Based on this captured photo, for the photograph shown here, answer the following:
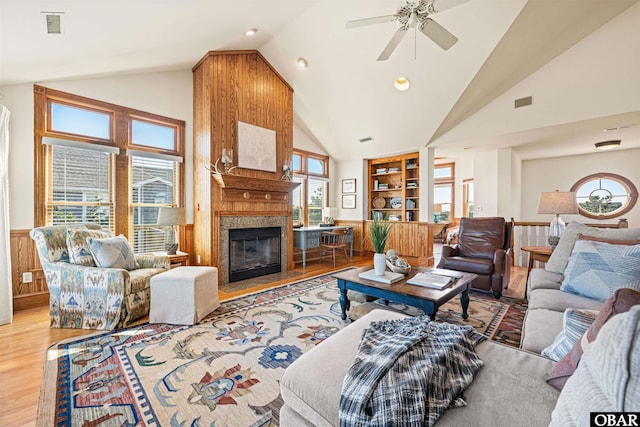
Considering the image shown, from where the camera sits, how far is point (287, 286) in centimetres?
412

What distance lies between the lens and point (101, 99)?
3748 millimetres

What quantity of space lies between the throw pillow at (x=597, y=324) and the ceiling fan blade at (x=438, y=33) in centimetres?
261

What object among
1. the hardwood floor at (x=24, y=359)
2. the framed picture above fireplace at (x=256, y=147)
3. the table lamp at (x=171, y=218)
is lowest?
the hardwood floor at (x=24, y=359)

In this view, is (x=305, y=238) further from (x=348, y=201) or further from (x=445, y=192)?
(x=445, y=192)

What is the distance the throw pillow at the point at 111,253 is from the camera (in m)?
2.86

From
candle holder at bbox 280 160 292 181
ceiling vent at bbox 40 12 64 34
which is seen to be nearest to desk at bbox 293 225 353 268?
candle holder at bbox 280 160 292 181

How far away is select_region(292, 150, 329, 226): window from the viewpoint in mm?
6547

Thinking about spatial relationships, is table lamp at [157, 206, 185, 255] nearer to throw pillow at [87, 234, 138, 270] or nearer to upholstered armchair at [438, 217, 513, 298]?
throw pillow at [87, 234, 138, 270]

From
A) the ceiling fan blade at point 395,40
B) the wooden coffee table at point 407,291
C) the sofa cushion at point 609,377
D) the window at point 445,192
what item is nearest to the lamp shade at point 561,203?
the wooden coffee table at point 407,291

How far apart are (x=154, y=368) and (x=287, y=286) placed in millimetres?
2251

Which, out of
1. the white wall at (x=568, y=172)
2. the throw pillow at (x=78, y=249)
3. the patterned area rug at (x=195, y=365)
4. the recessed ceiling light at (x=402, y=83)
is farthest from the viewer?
the white wall at (x=568, y=172)

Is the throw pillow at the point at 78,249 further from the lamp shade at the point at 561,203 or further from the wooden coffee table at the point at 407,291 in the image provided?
the lamp shade at the point at 561,203

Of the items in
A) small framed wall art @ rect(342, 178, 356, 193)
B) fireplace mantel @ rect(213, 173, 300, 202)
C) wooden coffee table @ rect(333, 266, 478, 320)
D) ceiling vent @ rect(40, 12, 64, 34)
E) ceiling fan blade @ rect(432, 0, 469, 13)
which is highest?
ceiling fan blade @ rect(432, 0, 469, 13)

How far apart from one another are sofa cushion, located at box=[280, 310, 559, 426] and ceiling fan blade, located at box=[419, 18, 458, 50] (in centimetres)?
274
